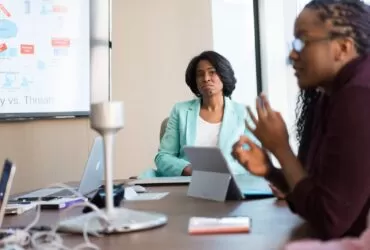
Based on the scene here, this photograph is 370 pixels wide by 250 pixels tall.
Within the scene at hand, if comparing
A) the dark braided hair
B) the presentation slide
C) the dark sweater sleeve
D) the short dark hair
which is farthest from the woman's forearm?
the presentation slide

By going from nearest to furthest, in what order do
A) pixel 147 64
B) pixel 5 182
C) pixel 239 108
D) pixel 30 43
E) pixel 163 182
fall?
pixel 5 182, pixel 163 182, pixel 239 108, pixel 30 43, pixel 147 64

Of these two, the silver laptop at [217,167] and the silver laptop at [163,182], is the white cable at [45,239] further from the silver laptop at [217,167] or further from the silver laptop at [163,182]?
the silver laptop at [163,182]

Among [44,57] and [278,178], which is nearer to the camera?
[278,178]

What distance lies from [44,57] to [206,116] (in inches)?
42.7

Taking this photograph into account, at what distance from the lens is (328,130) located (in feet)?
3.90

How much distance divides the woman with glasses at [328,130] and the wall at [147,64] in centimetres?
241

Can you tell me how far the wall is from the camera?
3881 millimetres

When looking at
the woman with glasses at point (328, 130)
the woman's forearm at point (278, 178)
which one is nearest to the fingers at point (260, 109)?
the woman with glasses at point (328, 130)

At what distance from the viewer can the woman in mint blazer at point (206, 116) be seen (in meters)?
2.99

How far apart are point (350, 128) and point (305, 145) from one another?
0.44 meters

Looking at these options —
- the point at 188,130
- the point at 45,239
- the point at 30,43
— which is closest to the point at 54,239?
the point at 45,239

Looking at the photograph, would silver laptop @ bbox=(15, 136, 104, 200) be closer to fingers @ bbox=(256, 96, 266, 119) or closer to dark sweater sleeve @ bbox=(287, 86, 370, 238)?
fingers @ bbox=(256, 96, 266, 119)

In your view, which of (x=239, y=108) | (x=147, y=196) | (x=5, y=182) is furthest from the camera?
(x=239, y=108)

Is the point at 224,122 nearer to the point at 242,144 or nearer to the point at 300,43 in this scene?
the point at 242,144
